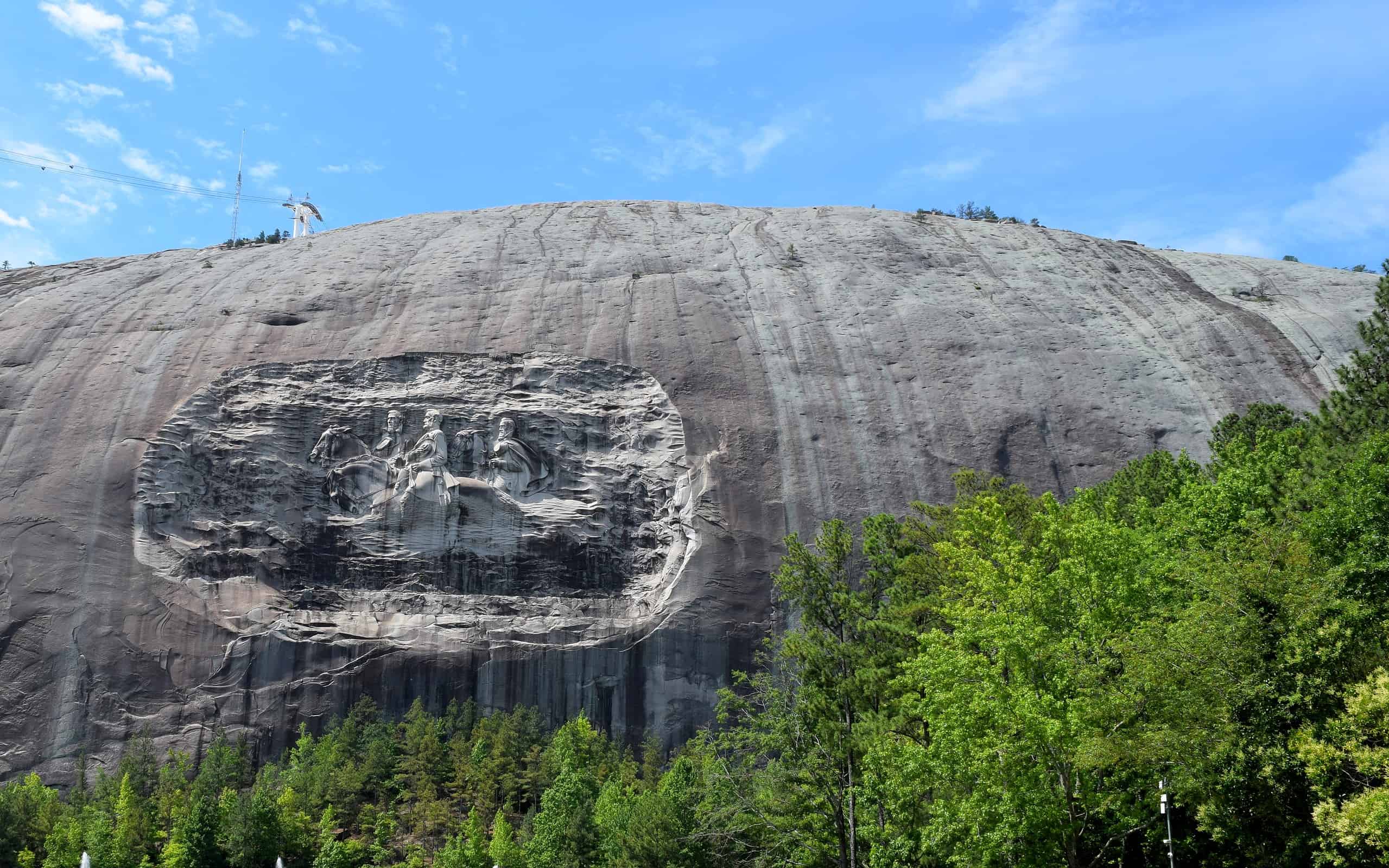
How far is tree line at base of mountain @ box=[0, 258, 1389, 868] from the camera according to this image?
61.9ft

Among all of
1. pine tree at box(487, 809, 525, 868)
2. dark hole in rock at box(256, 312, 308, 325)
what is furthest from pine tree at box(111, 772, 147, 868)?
dark hole in rock at box(256, 312, 308, 325)

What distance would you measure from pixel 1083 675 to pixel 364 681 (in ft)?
86.4

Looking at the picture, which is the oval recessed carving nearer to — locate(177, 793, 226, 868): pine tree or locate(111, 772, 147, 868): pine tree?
locate(111, 772, 147, 868): pine tree

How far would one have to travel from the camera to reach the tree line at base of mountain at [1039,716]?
61.9 feet

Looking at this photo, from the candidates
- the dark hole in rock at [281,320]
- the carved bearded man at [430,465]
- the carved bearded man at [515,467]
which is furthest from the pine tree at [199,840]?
the dark hole in rock at [281,320]

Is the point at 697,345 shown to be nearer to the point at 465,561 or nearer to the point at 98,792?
the point at 465,561

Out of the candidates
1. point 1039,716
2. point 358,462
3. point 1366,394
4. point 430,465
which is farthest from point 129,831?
point 1366,394

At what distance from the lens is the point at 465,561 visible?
1662 inches

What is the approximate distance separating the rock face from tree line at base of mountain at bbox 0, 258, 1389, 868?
505 cm

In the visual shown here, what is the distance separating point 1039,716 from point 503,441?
27.4 m

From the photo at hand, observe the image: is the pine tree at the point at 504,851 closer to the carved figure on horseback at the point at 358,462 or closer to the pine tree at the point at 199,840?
the pine tree at the point at 199,840

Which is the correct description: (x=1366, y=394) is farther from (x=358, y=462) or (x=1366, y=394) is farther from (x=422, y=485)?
(x=358, y=462)

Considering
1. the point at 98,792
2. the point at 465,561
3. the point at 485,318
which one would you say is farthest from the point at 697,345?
the point at 98,792

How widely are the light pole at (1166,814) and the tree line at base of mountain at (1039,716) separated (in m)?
0.20
